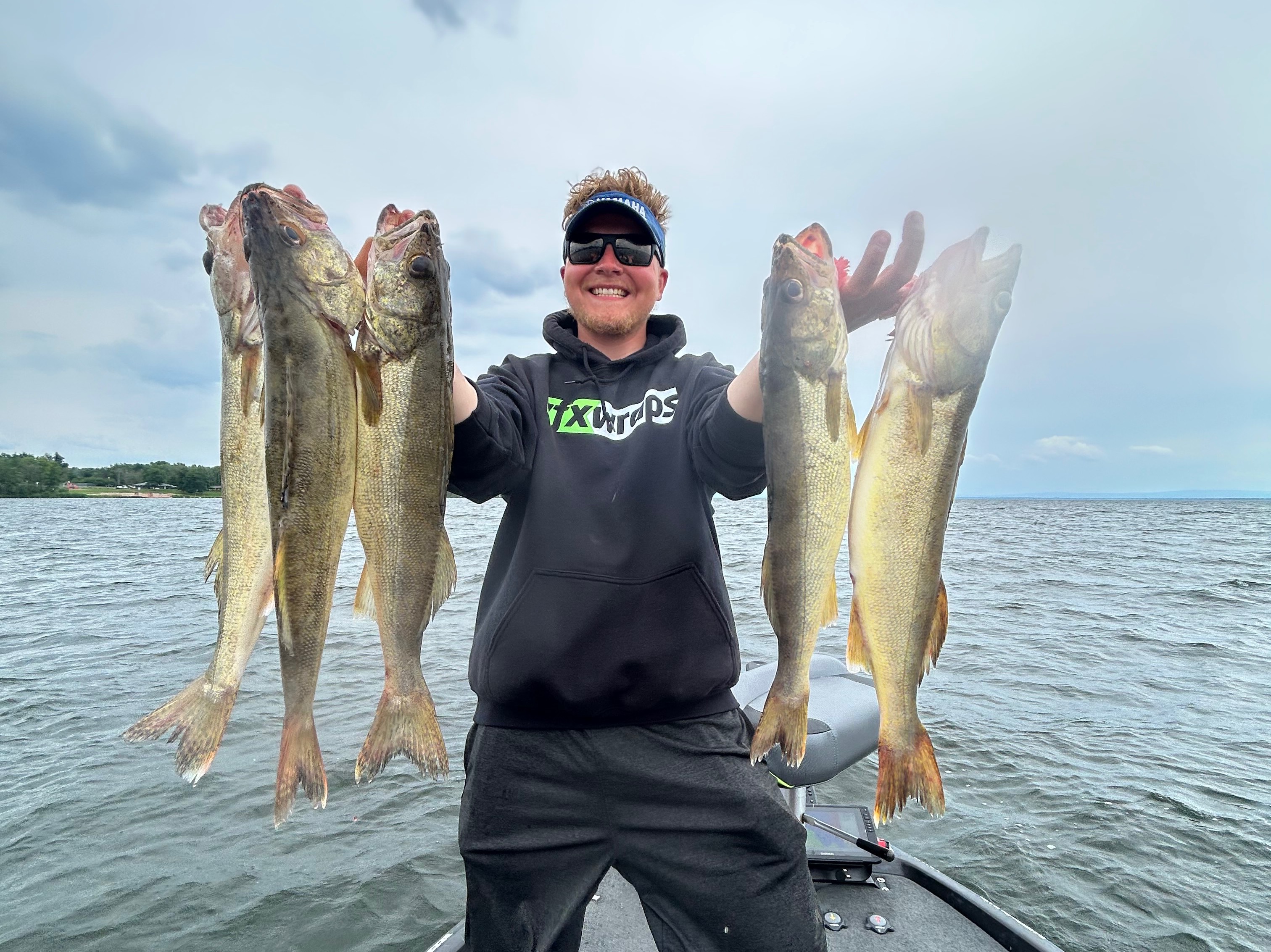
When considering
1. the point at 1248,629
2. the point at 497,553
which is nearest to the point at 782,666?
the point at 497,553

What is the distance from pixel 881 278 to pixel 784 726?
5.59 feet

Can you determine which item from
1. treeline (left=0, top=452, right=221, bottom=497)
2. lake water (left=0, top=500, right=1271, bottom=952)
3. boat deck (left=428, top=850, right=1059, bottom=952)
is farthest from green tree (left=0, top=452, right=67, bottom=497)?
boat deck (left=428, top=850, right=1059, bottom=952)

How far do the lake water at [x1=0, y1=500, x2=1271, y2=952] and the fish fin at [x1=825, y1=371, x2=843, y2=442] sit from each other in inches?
230

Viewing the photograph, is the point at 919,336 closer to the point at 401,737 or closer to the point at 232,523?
the point at 401,737

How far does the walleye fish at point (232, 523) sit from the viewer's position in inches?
95.2

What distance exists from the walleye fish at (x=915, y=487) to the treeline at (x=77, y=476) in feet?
144

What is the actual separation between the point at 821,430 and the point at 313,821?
770 centimetres

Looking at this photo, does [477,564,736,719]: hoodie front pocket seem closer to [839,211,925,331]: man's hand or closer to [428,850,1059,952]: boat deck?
[839,211,925,331]: man's hand

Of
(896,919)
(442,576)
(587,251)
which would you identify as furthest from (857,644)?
(896,919)

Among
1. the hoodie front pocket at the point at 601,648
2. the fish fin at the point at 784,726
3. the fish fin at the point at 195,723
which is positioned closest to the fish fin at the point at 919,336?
the hoodie front pocket at the point at 601,648

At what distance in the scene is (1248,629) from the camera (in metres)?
15.5

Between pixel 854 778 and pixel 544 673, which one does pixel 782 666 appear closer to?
pixel 544 673

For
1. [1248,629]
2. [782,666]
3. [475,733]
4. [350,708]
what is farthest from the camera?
[1248,629]

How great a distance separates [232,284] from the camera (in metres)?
2.40
